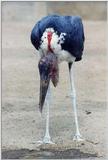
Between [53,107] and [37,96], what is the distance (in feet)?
1.42

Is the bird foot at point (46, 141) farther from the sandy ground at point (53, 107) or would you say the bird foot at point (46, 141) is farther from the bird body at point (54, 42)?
the bird body at point (54, 42)

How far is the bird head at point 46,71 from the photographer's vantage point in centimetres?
432

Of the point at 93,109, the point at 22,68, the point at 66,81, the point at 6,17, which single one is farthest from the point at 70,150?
the point at 6,17

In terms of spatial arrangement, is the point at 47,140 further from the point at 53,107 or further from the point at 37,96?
the point at 37,96

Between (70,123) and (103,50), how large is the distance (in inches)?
124

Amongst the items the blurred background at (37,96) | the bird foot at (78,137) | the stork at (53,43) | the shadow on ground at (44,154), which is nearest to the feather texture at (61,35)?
the stork at (53,43)

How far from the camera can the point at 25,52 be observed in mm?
7762

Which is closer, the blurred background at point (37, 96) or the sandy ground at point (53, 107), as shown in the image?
the sandy ground at point (53, 107)

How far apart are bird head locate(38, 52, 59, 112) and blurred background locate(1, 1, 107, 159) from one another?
1.38ft

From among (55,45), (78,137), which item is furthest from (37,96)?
(55,45)

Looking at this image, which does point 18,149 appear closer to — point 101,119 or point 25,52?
point 101,119

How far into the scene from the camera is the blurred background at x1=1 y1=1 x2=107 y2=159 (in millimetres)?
4504

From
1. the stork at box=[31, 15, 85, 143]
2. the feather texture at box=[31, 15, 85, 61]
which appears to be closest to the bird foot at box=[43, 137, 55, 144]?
the stork at box=[31, 15, 85, 143]

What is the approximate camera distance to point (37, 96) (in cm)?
584
